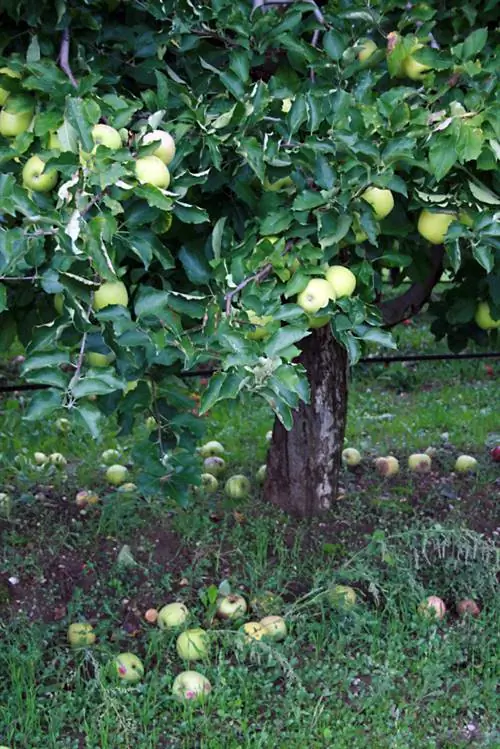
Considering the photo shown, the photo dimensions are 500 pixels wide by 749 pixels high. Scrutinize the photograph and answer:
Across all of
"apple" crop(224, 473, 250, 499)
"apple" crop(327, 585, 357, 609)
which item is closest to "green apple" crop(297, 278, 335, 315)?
"apple" crop(327, 585, 357, 609)

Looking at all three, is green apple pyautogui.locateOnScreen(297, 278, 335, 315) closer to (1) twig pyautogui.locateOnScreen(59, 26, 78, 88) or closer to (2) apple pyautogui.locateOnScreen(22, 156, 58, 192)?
(2) apple pyautogui.locateOnScreen(22, 156, 58, 192)

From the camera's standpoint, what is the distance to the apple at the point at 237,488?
3.31 meters

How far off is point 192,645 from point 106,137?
53.4 inches

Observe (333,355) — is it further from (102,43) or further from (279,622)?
(102,43)

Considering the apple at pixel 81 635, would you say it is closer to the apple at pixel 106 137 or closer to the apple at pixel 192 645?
the apple at pixel 192 645

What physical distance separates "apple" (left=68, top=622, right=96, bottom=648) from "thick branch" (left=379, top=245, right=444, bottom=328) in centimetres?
128

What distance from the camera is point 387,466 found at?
3.58 m

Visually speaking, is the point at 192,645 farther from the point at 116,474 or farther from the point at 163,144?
the point at 163,144

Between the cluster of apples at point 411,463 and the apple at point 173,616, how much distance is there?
49.2 inches

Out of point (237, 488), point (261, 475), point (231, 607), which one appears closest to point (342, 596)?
point (231, 607)

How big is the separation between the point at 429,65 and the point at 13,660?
170cm

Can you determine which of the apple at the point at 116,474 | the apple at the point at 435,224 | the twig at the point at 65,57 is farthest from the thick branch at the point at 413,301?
the twig at the point at 65,57

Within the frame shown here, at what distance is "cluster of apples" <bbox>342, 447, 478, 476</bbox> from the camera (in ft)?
11.8

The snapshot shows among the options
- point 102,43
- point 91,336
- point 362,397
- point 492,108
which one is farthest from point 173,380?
point 362,397
